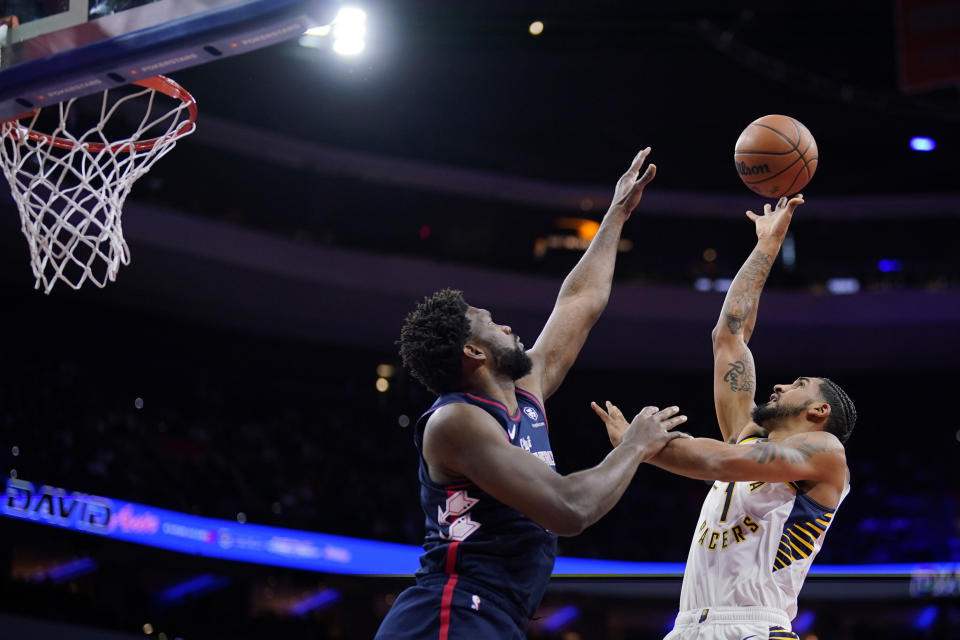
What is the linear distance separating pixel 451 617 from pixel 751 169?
2.65m

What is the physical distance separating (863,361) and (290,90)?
10610mm

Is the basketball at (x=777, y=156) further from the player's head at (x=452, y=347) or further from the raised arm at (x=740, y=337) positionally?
the player's head at (x=452, y=347)

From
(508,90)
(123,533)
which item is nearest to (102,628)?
(123,533)

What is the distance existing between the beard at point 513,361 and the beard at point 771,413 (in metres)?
1.05

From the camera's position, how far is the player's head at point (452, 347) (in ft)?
10.3

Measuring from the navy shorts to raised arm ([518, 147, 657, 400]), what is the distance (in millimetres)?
948

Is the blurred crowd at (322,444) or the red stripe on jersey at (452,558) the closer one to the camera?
the red stripe on jersey at (452,558)

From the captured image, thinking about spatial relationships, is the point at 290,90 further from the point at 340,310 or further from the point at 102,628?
the point at 102,628

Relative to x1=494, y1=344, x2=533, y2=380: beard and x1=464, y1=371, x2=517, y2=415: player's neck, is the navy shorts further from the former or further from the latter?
x1=494, y1=344, x2=533, y2=380: beard

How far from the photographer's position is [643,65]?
48.4 feet

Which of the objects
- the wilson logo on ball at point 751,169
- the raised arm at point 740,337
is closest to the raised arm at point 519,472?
the raised arm at point 740,337

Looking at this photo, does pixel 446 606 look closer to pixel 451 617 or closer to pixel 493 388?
pixel 451 617

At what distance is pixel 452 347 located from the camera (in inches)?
123

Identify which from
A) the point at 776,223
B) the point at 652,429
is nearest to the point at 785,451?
the point at 652,429
